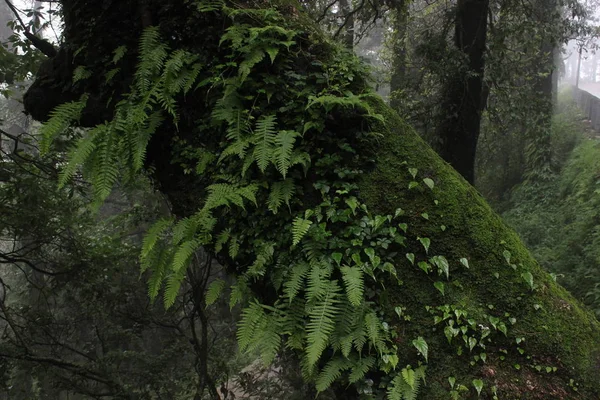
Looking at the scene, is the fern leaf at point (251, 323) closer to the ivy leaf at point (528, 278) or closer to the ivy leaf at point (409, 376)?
the ivy leaf at point (409, 376)

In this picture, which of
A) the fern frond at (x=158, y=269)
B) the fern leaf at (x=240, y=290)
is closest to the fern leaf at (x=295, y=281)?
the fern leaf at (x=240, y=290)

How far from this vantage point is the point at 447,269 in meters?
2.66

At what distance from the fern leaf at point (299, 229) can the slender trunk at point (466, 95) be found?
16.6 feet

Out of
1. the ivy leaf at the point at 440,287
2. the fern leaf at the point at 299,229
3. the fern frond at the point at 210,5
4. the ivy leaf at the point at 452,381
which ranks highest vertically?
the fern frond at the point at 210,5

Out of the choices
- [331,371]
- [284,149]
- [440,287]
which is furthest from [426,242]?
[284,149]

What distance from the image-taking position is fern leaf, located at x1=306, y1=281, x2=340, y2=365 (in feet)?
7.75

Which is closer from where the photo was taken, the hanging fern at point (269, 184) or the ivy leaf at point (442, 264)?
the hanging fern at point (269, 184)

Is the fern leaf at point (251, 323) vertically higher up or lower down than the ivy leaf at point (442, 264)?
lower down

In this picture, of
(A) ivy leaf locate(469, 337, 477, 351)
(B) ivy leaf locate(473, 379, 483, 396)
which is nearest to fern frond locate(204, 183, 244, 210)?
(A) ivy leaf locate(469, 337, 477, 351)

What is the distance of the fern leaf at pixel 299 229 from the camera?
2646 millimetres

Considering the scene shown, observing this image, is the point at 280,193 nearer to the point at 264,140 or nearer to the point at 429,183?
the point at 264,140

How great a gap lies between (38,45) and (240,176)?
15.7 feet

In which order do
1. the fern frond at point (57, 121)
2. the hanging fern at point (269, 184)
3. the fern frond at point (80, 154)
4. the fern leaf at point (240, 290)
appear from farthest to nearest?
the fern frond at point (57, 121), the fern frond at point (80, 154), the fern leaf at point (240, 290), the hanging fern at point (269, 184)

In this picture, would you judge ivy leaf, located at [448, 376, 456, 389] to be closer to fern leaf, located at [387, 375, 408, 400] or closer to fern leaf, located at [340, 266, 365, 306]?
fern leaf, located at [387, 375, 408, 400]
